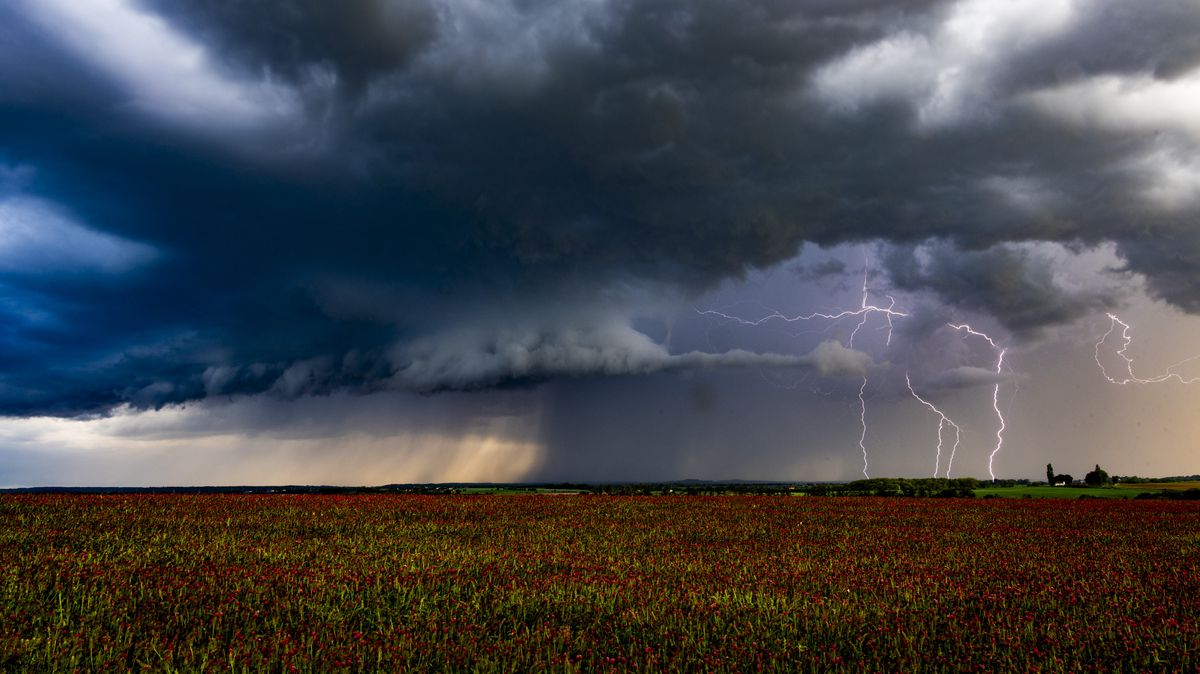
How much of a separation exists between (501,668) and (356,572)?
4.60 m

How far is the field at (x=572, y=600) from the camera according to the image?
A: 211 inches

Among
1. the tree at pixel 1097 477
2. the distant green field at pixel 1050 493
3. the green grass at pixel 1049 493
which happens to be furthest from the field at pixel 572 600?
the tree at pixel 1097 477

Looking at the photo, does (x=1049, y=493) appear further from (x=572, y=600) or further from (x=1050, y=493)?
(x=572, y=600)

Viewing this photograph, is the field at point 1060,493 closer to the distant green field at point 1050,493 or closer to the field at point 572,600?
the distant green field at point 1050,493

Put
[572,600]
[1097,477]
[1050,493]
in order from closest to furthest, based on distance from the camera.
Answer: [572,600], [1050,493], [1097,477]

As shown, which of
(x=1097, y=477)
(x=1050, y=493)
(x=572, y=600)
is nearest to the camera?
(x=572, y=600)

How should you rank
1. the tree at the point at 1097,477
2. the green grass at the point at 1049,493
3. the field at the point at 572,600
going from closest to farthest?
the field at the point at 572,600 → the green grass at the point at 1049,493 → the tree at the point at 1097,477

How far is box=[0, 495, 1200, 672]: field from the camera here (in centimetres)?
535

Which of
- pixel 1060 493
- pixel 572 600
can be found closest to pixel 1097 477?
pixel 1060 493

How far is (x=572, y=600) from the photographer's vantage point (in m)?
7.41

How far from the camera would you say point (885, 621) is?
669 centimetres

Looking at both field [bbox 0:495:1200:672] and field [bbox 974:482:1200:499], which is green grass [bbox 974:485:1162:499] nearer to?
field [bbox 974:482:1200:499]

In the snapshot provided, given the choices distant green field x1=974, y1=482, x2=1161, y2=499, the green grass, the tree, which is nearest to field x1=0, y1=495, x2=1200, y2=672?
the green grass

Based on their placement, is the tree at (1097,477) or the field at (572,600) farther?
the tree at (1097,477)
